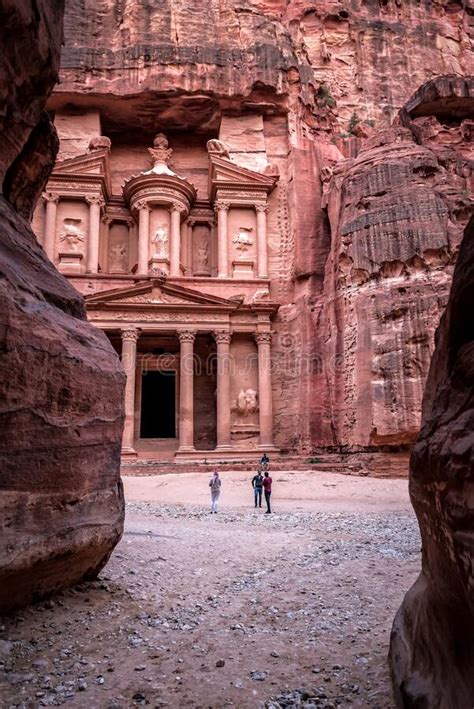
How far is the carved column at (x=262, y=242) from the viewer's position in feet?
97.9

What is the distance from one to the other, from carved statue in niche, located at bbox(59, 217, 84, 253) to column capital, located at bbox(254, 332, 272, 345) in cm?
1144

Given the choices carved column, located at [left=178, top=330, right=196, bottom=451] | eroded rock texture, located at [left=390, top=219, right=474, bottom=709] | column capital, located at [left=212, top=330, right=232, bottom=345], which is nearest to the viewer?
eroded rock texture, located at [left=390, top=219, right=474, bottom=709]

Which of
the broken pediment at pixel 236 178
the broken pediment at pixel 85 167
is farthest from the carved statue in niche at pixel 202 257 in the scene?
the broken pediment at pixel 85 167

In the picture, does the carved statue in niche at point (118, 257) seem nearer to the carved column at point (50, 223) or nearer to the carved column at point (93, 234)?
the carved column at point (93, 234)

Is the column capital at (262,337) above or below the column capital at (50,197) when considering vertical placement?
below

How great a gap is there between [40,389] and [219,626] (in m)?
2.66

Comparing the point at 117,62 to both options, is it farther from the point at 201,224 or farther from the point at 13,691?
the point at 13,691

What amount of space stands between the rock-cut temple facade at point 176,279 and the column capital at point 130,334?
7 centimetres

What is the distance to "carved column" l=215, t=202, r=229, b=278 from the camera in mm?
29875

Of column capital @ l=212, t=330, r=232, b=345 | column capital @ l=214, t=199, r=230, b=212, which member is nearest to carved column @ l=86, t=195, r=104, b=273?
column capital @ l=214, t=199, r=230, b=212

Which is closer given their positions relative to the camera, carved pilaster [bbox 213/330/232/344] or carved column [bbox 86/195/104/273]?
carved pilaster [bbox 213/330/232/344]

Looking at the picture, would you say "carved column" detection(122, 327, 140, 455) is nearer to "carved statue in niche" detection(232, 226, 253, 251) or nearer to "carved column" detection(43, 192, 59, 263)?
"carved column" detection(43, 192, 59, 263)

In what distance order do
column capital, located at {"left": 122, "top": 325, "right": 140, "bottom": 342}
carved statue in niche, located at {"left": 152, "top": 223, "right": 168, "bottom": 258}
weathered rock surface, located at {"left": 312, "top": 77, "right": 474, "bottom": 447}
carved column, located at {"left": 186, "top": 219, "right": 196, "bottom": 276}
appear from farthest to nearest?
carved column, located at {"left": 186, "top": 219, "right": 196, "bottom": 276} → carved statue in niche, located at {"left": 152, "top": 223, "right": 168, "bottom": 258} → column capital, located at {"left": 122, "top": 325, "right": 140, "bottom": 342} → weathered rock surface, located at {"left": 312, "top": 77, "right": 474, "bottom": 447}

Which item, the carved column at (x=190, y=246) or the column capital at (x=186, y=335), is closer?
the column capital at (x=186, y=335)
